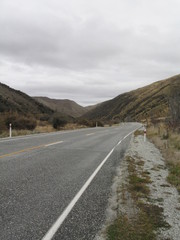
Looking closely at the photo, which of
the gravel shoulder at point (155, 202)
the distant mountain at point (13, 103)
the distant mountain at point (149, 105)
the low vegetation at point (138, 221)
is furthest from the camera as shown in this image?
the distant mountain at point (149, 105)

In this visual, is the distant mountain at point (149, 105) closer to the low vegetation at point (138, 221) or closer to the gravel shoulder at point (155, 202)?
the gravel shoulder at point (155, 202)

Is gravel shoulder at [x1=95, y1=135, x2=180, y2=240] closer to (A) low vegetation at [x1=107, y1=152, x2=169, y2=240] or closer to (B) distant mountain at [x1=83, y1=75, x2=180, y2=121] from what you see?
(A) low vegetation at [x1=107, y1=152, x2=169, y2=240]

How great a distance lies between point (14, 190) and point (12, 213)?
1.17 m

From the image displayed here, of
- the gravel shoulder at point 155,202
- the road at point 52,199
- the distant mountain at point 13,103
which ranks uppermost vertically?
the distant mountain at point 13,103

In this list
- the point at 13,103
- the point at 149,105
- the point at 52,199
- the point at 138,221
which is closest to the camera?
the point at 138,221

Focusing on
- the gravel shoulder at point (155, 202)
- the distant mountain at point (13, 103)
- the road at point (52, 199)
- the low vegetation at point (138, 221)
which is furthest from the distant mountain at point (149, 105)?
the distant mountain at point (13, 103)

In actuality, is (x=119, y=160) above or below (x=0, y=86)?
below

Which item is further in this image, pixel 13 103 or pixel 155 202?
pixel 13 103

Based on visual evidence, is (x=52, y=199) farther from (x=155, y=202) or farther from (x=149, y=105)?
(x=149, y=105)

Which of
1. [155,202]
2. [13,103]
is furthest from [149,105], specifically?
[155,202]

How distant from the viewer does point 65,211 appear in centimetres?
412

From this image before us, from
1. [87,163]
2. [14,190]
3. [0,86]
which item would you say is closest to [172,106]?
[87,163]

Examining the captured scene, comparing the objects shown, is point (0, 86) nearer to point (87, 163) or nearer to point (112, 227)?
point (87, 163)

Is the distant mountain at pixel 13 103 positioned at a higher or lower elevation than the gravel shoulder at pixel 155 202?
higher
